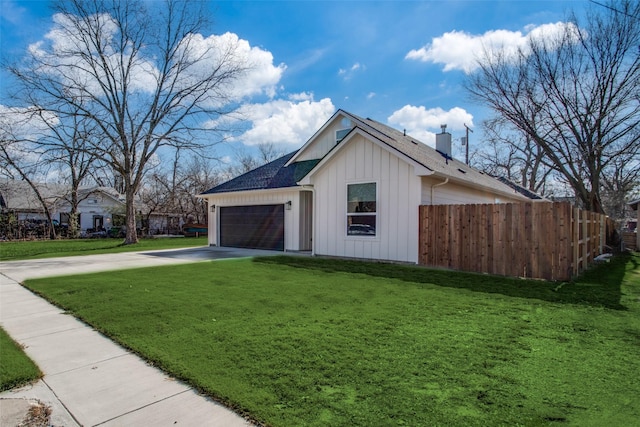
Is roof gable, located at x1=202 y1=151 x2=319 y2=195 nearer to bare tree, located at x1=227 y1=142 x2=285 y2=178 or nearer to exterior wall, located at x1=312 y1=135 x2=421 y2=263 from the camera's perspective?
exterior wall, located at x1=312 y1=135 x2=421 y2=263

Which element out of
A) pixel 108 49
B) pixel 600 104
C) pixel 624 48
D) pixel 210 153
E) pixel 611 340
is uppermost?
pixel 108 49

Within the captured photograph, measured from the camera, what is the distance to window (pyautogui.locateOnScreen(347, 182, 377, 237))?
10.4 metres

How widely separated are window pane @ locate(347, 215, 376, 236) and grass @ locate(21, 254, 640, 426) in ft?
11.0

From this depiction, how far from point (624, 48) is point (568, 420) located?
1929 cm

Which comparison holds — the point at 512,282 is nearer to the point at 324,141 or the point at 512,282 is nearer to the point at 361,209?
the point at 361,209

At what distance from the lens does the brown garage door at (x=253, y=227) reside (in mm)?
14531

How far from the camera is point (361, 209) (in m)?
10.7

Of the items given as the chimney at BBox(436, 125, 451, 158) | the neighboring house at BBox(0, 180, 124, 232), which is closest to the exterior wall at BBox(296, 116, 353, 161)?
the chimney at BBox(436, 125, 451, 158)

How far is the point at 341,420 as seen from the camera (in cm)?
230

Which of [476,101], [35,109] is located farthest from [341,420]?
[35,109]

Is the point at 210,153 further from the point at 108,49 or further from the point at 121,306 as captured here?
the point at 121,306

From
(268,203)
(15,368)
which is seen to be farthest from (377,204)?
(15,368)

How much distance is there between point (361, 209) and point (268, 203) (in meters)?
5.46

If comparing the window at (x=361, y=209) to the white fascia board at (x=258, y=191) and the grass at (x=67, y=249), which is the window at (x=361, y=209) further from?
the grass at (x=67, y=249)
